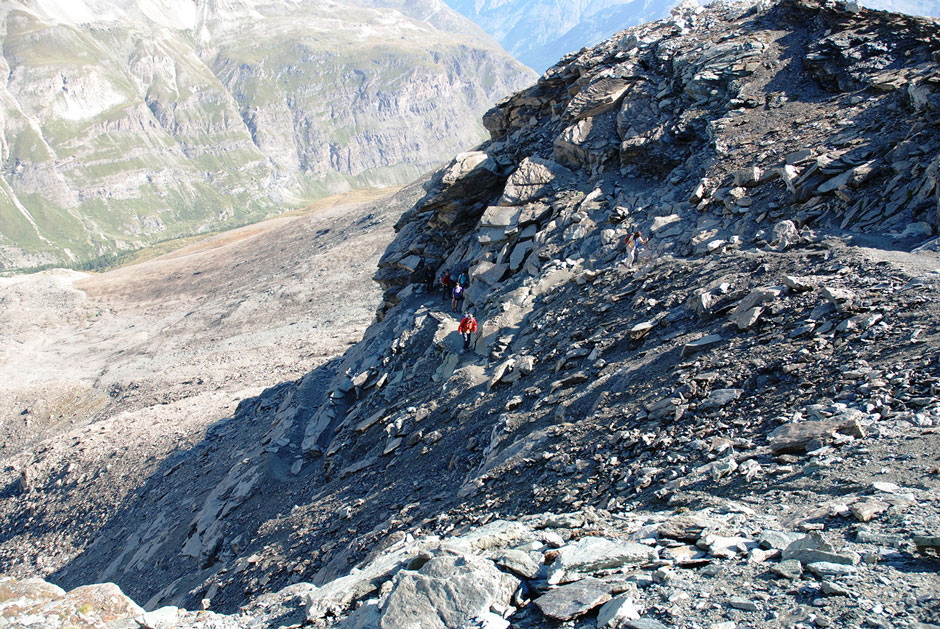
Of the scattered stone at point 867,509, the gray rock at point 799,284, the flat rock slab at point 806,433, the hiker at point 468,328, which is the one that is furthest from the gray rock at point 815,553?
the hiker at point 468,328

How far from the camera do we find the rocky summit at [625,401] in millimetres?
7109

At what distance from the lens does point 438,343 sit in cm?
2153

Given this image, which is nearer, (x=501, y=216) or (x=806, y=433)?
(x=806, y=433)

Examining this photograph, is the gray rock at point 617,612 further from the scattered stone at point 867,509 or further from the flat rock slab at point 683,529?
the scattered stone at point 867,509

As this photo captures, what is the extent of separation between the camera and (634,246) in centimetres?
1869

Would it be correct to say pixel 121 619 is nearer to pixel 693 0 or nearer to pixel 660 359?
pixel 660 359

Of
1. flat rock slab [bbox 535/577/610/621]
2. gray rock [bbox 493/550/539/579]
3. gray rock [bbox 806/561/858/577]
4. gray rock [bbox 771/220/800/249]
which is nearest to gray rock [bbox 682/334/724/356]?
gray rock [bbox 771/220/800/249]

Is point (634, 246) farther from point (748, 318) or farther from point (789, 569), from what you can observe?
point (789, 569)

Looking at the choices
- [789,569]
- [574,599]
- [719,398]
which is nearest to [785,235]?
[719,398]

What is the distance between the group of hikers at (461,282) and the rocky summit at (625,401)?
0.37 metres

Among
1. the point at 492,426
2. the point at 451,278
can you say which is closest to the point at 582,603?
the point at 492,426

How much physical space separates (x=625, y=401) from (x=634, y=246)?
23.9 feet

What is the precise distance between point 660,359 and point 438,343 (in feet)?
31.6

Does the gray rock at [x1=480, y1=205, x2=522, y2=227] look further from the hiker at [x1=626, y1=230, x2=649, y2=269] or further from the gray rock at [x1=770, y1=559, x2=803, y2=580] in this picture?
the gray rock at [x1=770, y1=559, x2=803, y2=580]
